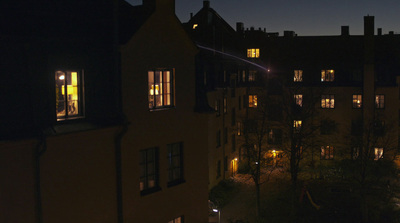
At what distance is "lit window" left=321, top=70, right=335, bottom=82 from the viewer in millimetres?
54031

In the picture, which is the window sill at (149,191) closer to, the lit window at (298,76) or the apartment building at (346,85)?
the apartment building at (346,85)

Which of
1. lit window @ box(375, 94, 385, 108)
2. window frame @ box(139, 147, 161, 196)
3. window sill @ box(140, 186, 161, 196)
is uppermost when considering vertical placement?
lit window @ box(375, 94, 385, 108)

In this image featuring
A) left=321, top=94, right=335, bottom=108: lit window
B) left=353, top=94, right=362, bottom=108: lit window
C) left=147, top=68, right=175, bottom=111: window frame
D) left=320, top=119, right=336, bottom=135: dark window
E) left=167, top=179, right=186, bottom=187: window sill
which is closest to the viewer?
left=147, top=68, right=175, bottom=111: window frame

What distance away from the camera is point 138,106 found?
49.2 ft

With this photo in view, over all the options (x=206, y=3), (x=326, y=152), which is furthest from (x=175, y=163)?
(x=206, y=3)

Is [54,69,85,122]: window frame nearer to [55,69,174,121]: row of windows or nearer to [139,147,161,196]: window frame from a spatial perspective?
[55,69,174,121]: row of windows

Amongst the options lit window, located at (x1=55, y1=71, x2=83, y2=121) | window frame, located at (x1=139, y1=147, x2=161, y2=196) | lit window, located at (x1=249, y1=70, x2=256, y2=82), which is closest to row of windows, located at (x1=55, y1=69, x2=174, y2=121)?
lit window, located at (x1=55, y1=71, x2=83, y2=121)

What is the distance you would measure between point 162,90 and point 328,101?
4090 centimetres

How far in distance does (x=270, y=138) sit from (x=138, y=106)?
41.0m

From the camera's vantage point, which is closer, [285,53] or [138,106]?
[138,106]

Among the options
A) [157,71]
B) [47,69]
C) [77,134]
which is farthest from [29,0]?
[157,71]

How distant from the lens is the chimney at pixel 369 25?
5172cm

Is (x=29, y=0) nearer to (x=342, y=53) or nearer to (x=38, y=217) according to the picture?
(x=38, y=217)

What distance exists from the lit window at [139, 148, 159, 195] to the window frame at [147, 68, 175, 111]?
1591 millimetres
